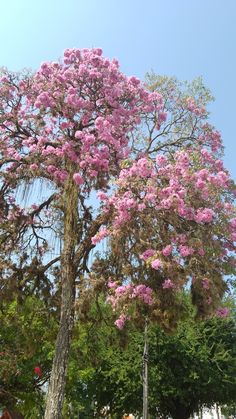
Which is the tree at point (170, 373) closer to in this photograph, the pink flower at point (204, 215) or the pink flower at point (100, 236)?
the pink flower at point (100, 236)

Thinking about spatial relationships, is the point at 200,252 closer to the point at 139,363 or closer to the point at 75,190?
the point at 75,190

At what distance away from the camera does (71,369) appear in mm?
22953

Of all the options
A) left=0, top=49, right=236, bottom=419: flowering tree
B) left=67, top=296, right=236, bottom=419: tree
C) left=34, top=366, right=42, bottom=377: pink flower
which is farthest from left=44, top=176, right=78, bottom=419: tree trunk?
left=67, top=296, right=236, bottom=419: tree

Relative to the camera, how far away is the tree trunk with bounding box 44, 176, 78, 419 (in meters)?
10.4

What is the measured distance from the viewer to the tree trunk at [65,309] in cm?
1038

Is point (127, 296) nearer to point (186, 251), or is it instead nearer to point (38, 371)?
point (186, 251)

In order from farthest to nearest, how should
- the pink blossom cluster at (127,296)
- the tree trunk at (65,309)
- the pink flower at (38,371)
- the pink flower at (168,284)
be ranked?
the pink flower at (38,371) < the tree trunk at (65,309) < the pink blossom cluster at (127,296) < the pink flower at (168,284)

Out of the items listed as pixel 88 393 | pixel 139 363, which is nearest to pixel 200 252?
pixel 139 363

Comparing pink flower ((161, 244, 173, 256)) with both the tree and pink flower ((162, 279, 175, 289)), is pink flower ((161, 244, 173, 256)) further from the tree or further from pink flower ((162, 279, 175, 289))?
the tree

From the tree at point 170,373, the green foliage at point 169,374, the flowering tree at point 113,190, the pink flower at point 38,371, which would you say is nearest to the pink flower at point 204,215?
the flowering tree at point 113,190

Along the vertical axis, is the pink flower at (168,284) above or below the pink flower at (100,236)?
below

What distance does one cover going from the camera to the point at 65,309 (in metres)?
11.2

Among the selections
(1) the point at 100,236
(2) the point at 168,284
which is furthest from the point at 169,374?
(2) the point at 168,284

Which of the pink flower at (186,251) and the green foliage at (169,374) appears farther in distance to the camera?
the green foliage at (169,374)
